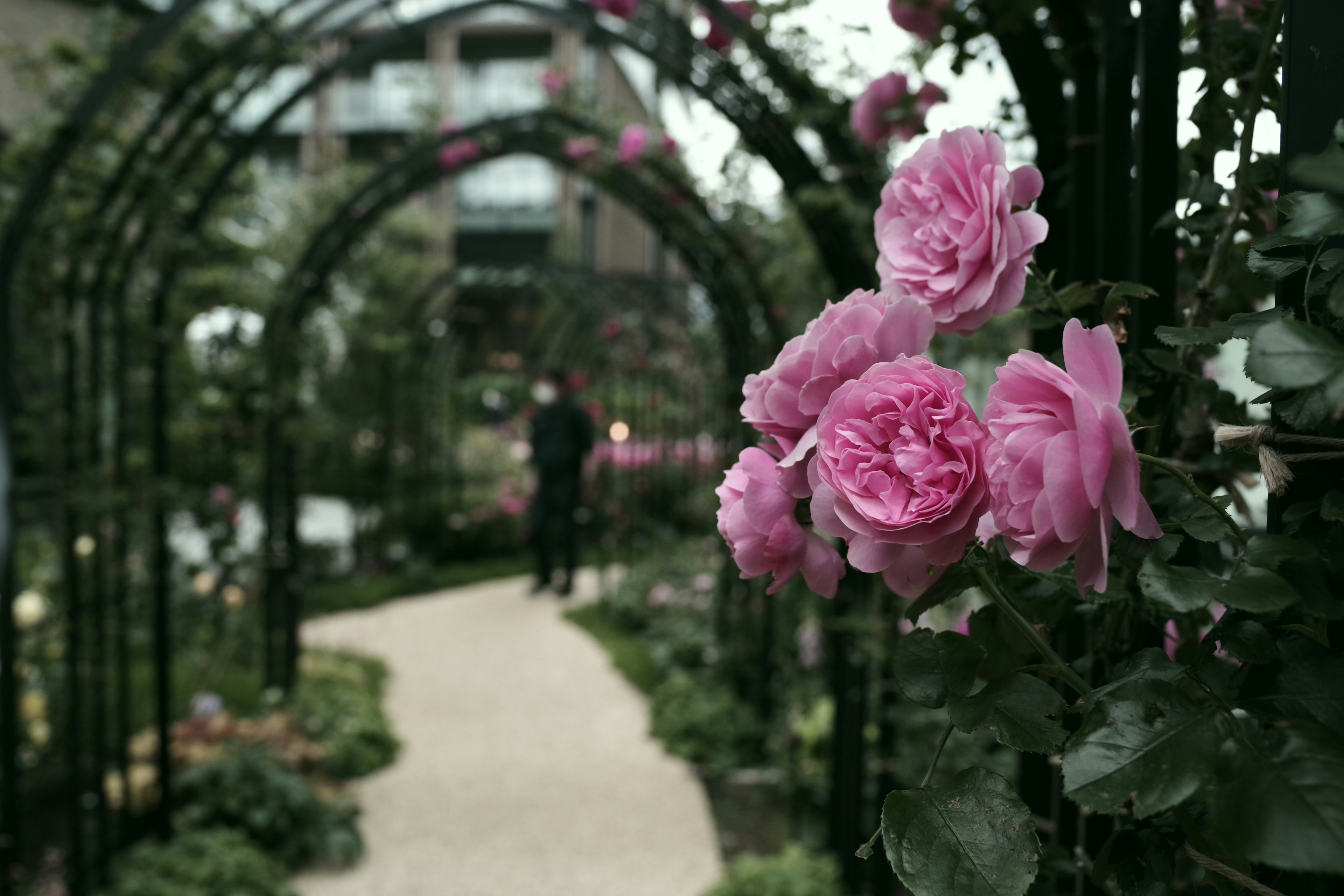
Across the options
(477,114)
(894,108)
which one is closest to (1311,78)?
(894,108)

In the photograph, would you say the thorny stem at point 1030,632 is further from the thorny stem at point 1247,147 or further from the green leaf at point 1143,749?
the thorny stem at point 1247,147

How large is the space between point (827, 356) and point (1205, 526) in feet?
0.70

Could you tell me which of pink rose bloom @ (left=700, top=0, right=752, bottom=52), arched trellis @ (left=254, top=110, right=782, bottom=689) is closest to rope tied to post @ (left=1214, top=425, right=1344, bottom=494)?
pink rose bloom @ (left=700, top=0, right=752, bottom=52)

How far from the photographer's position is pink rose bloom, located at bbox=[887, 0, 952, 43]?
3.85 feet

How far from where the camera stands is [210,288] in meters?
3.44

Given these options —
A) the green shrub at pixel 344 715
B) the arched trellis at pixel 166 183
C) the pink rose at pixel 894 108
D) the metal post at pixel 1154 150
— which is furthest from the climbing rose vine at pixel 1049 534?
the green shrub at pixel 344 715

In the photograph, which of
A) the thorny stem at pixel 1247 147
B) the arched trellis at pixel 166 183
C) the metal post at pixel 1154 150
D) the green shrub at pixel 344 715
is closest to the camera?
the thorny stem at pixel 1247 147

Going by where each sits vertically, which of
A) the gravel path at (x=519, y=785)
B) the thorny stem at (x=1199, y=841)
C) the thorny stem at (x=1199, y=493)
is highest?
the thorny stem at (x=1199, y=493)

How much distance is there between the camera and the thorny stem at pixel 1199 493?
0.46 meters

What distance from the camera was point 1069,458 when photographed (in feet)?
1.44

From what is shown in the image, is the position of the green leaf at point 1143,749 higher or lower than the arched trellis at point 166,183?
lower

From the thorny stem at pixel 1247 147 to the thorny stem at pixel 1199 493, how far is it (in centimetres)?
32

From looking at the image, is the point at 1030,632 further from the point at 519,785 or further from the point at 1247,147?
the point at 519,785

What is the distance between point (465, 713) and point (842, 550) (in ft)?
13.1
